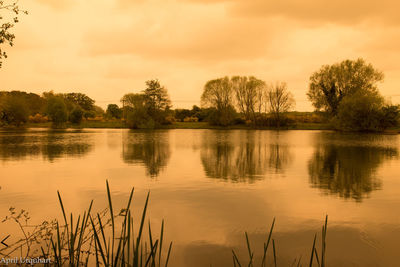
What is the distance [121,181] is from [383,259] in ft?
32.5

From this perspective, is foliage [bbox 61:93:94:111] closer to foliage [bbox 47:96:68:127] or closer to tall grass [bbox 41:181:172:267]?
foliage [bbox 47:96:68:127]

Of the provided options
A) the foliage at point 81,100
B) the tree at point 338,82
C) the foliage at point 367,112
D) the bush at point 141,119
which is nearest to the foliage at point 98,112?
the foliage at point 81,100

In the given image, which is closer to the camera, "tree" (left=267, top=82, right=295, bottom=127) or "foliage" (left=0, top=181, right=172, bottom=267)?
"foliage" (left=0, top=181, right=172, bottom=267)

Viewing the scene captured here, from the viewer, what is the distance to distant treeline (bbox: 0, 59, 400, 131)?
191ft

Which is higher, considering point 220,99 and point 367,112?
point 220,99

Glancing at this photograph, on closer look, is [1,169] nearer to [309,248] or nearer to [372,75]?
[309,248]

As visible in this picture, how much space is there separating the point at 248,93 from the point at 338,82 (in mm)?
23797

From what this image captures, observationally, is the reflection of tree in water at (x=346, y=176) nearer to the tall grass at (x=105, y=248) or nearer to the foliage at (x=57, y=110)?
the tall grass at (x=105, y=248)

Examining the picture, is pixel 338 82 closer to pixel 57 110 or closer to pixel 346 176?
pixel 346 176

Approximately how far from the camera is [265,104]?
8069 cm

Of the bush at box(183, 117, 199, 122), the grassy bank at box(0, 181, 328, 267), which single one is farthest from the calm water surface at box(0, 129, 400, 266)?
the bush at box(183, 117, 199, 122)

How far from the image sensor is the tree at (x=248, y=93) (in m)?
81.5

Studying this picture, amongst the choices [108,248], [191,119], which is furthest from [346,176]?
[191,119]

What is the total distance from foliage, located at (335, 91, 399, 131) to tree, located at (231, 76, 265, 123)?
25.5 meters
